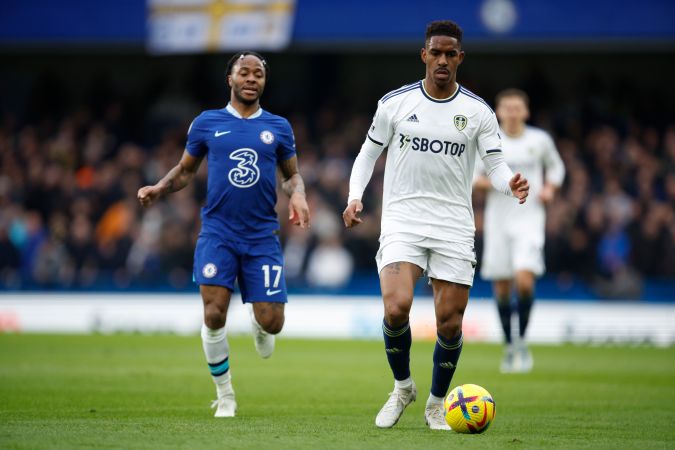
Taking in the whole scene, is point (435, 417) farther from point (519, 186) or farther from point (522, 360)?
point (522, 360)

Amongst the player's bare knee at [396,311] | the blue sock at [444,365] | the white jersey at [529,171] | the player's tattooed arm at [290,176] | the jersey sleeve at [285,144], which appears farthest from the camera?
the white jersey at [529,171]

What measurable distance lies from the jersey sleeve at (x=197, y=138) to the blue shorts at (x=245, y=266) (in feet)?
2.26

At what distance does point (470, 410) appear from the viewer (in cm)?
789

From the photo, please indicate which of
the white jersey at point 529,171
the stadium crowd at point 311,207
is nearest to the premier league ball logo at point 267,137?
the white jersey at point 529,171

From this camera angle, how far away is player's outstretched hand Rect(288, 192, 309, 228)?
913cm

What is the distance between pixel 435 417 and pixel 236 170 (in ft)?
8.12

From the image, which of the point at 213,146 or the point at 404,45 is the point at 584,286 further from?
the point at 213,146

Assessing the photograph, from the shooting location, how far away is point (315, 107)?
2914 centimetres

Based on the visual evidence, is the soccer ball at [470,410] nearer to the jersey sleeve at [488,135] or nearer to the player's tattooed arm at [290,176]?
the jersey sleeve at [488,135]

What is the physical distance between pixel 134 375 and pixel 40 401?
2.86 m

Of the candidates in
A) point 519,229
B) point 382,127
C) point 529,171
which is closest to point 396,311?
point 382,127

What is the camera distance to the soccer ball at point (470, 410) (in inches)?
310

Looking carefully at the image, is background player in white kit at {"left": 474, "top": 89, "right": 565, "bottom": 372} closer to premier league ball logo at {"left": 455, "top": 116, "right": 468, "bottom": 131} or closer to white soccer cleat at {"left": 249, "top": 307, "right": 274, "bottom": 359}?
white soccer cleat at {"left": 249, "top": 307, "right": 274, "bottom": 359}

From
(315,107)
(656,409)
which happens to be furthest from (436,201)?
(315,107)
